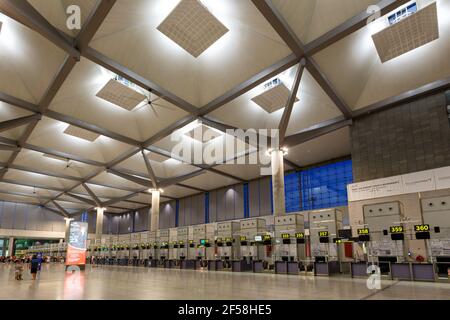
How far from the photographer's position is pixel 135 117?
22.9m

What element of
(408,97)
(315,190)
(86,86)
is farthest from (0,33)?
(315,190)

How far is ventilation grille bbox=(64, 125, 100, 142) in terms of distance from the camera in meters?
24.4

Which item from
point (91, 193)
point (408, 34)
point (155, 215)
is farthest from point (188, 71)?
point (91, 193)

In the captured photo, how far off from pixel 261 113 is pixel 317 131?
13.8 ft

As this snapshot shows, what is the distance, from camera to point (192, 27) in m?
15.1

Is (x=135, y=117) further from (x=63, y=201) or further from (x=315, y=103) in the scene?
(x=63, y=201)

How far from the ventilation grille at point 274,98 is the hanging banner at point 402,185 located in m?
6.96

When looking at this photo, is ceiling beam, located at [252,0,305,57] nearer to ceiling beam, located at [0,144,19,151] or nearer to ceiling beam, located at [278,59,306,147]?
ceiling beam, located at [278,59,306,147]

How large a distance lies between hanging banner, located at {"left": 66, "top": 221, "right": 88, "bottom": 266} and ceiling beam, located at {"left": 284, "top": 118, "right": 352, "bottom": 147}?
585 inches

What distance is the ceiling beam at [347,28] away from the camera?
1268 cm

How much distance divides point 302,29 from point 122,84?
1102 centimetres

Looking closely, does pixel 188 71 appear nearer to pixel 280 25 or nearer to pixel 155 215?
pixel 280 25

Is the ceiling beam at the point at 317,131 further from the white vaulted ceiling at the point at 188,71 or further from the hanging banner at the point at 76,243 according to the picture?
the hanging banner at the point at 76,243

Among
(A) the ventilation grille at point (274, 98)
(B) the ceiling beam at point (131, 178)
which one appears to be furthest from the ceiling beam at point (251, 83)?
(B) the ceiling beam at point (131, 178)
